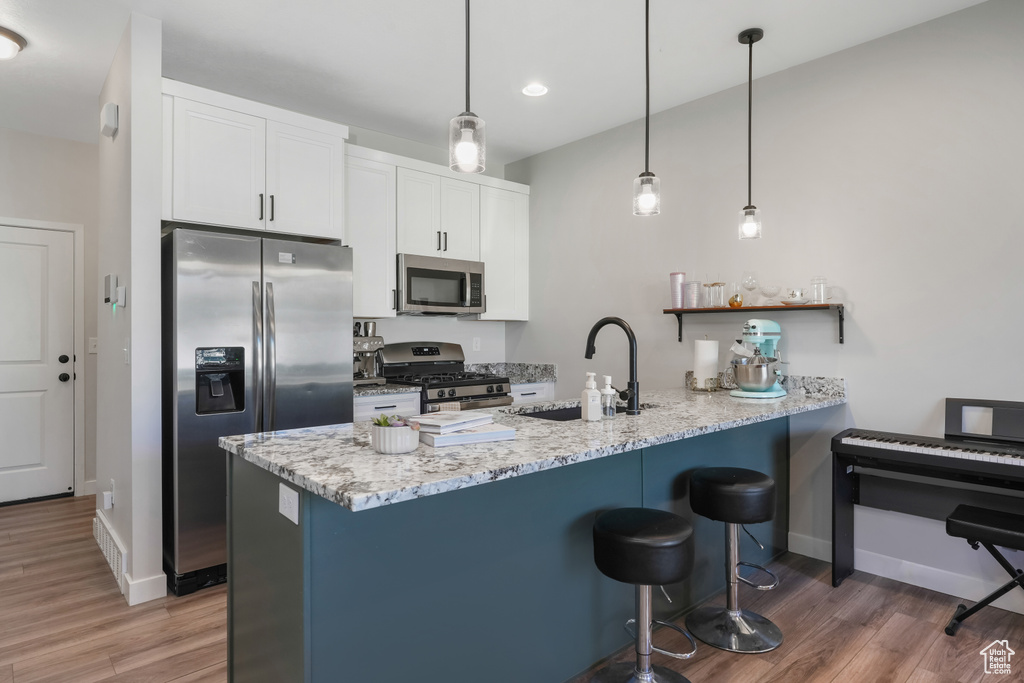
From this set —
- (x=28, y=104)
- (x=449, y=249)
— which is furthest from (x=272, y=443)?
(x=28, y=104)

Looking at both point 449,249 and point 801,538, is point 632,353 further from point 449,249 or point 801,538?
point 449,249

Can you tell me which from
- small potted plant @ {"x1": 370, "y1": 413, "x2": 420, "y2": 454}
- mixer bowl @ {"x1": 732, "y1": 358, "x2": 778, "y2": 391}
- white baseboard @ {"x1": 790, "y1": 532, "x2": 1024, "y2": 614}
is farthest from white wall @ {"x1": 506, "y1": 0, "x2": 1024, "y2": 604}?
small potted plant @ {"x1": 370, "y1": 413, "x2": 420, "y2": 454}

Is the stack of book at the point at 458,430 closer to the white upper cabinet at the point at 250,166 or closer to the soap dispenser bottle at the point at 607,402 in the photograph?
the soap dispenser bottle at the point at 607,402

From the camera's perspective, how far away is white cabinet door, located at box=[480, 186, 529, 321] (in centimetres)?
460

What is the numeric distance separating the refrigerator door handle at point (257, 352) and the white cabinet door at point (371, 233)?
837 mm

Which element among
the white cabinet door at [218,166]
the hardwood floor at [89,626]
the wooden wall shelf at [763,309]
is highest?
the white cabinet door at [218,166]

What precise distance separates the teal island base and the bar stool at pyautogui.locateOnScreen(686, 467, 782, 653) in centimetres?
17

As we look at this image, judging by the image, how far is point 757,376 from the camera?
2891 mm

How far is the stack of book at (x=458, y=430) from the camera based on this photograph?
5.50 ft

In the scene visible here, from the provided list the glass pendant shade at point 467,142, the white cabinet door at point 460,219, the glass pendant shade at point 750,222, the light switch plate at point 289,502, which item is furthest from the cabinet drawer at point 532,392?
the light switch plate at point 289,502

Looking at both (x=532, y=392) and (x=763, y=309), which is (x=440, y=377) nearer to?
(x=532, y=392)

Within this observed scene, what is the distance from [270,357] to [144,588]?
1.21 m

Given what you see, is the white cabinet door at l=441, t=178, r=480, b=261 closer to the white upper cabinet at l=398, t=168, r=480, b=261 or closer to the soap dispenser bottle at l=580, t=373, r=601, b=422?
the white upper cabinet at l=398, t=168, r=480, b=261

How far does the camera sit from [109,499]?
3.11 metres
